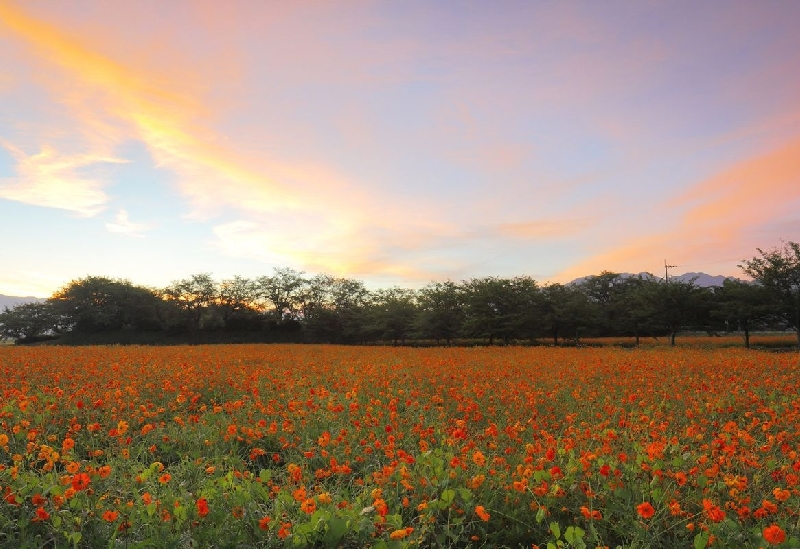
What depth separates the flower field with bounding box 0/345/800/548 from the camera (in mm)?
3504

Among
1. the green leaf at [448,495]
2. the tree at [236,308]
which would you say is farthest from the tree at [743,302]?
the tree at [236,308]

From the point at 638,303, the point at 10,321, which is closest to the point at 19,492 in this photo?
the point at 638,303

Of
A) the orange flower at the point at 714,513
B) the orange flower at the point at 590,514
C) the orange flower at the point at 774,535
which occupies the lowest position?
the orange flower at the point at 590,514

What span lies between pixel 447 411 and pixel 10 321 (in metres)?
73.2

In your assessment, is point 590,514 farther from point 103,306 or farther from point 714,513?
point 103,306

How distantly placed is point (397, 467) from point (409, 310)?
4606 cm

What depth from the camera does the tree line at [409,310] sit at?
105 ft

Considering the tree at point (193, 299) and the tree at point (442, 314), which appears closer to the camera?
the tree at point (442, 314)

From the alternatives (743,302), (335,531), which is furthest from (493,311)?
(335,531)

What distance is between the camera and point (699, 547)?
314cm

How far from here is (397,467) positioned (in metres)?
4.62

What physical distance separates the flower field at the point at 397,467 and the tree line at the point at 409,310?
2442cm

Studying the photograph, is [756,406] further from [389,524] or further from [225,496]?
[225,496]

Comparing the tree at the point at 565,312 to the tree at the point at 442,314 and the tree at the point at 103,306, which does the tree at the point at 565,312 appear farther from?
the tree at the point at 103,306
